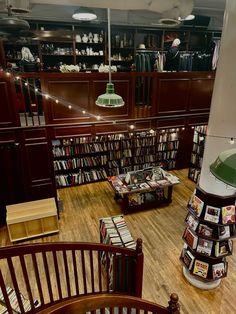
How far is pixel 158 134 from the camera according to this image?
680 centimetres

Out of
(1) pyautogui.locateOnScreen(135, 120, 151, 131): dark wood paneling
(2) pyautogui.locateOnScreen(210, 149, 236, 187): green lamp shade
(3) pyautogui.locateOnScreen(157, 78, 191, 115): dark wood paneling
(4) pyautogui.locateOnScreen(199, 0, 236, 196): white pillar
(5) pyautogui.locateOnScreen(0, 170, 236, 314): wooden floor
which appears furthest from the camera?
(1) pyautogui.locateOnScreen(135, 120, 151, 131): dark wood paneling

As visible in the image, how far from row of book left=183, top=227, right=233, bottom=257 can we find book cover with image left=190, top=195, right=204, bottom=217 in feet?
1.23

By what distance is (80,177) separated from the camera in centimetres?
667

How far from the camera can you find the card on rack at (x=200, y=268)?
11.5 feet

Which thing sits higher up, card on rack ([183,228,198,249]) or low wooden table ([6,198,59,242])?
card on rack ([183,228,198,249])

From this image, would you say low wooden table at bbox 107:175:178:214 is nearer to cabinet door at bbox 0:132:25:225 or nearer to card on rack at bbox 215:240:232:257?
cabinet door at bbox 0:132:25:225

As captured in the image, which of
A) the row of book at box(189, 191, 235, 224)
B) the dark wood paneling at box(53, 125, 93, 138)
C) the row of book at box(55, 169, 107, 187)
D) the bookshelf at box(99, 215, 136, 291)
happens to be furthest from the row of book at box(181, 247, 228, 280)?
the row of book at box(55, 169, 107, 187)

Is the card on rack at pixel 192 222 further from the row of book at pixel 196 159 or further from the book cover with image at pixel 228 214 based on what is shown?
the row of book at pixel 196 159

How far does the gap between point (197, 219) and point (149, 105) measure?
3.28m

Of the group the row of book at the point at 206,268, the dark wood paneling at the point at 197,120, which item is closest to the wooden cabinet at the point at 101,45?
the dark wood paneling at the point at 197,120

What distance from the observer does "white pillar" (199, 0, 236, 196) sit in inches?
102

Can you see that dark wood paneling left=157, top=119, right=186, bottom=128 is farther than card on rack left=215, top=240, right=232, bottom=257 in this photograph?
Yes

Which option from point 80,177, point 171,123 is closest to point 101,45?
point 171,123

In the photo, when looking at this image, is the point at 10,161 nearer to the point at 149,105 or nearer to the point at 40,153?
the point at 40,153
